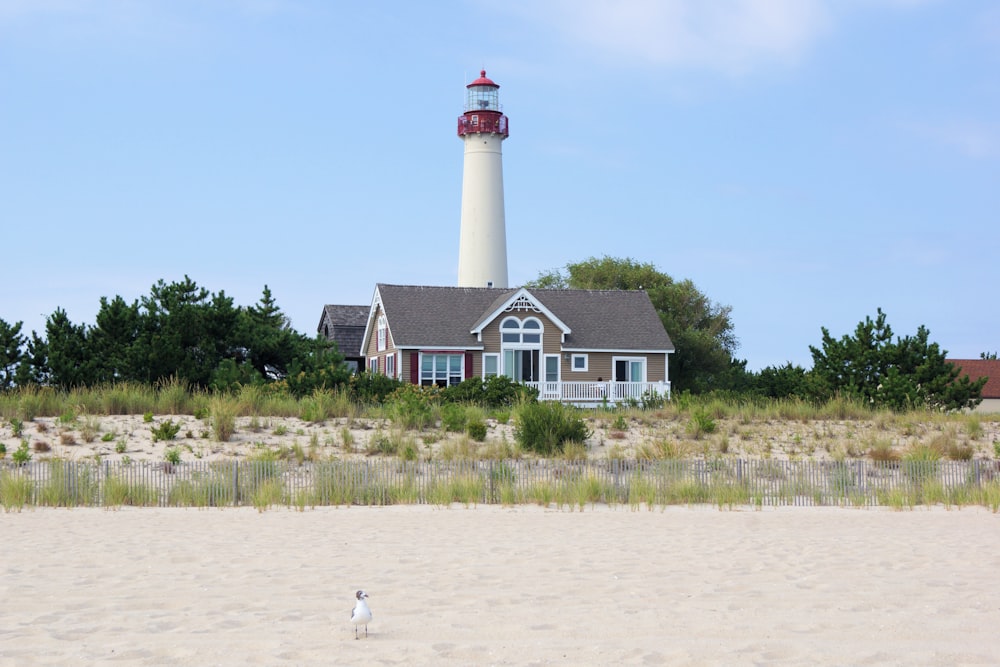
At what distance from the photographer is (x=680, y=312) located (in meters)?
62.7

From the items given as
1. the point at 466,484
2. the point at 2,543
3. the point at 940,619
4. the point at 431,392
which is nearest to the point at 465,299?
the point at 431,392

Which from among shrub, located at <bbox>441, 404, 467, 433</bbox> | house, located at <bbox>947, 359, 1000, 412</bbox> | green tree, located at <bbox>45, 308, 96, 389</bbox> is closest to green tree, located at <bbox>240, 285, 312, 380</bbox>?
green tree, located at <bbox>45, 308, 96, 389</bbox>

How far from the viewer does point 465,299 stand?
4697 cm

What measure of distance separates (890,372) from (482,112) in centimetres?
2459

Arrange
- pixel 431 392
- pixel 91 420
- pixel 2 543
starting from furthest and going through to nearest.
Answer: pixel 431 392, pixel 91 420, pixel 2 543

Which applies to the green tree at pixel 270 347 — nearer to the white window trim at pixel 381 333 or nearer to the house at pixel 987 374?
the white window trim at pixel 381 333

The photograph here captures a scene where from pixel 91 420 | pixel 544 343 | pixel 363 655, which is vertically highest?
pixel 544 343

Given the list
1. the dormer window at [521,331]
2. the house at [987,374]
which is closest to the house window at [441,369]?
the dormer window at [521,331]

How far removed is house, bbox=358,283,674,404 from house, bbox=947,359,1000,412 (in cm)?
2434

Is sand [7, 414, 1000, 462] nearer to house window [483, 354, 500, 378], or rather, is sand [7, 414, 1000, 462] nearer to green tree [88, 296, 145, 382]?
green tree [88, 296, 145, 382]

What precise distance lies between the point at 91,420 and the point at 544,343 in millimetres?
21771

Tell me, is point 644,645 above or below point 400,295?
below

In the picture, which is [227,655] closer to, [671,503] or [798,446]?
[671,503]

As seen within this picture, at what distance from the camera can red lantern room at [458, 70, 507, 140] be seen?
5338cm
